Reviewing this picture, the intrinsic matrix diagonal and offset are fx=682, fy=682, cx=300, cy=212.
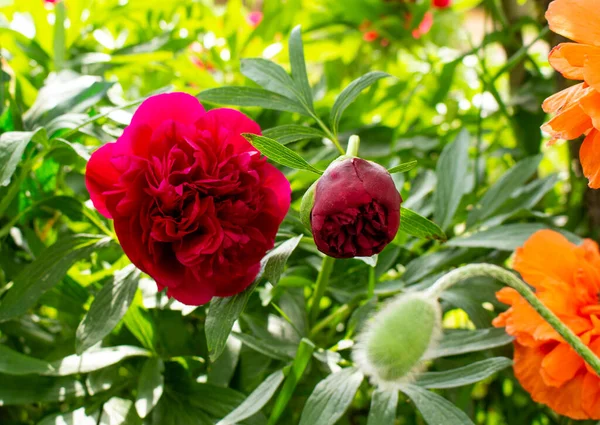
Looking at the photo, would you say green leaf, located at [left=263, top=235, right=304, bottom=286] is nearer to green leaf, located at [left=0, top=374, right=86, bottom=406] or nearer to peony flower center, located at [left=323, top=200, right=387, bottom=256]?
peony flower center, located at [left=323, top=200, right=387, bottom=256]

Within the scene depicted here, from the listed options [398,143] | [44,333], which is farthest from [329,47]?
[44,333]

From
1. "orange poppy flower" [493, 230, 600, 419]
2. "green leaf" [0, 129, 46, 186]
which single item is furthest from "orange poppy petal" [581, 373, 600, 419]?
"green leaf" [0, 129, 46, 186]

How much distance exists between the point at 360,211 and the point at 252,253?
80 millimetres

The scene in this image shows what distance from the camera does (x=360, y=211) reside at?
287 millimetres

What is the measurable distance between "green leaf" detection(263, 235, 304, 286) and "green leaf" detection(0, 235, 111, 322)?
12 centimetres

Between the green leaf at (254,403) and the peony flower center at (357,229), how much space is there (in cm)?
11

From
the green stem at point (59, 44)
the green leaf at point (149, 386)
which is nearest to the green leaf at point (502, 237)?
the green leaf at point (149, 386)

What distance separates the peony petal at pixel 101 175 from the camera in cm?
34

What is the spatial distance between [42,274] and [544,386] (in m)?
0.30

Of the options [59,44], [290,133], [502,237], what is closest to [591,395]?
[502,237]

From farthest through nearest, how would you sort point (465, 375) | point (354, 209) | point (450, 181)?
point (450, 181) < point (465, 375) < point (354, 209)

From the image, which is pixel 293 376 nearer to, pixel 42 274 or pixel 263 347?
pixel 263 347

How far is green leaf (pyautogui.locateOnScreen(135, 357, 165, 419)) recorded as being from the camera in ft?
1.24

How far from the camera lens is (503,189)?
20.1 inches
